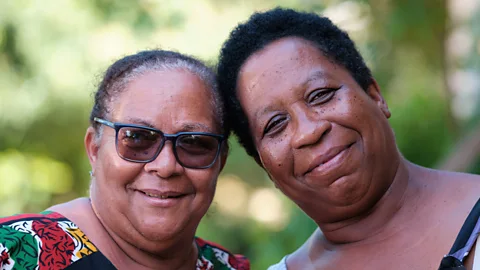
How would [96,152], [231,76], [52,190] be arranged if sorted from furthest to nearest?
1. [52,190]
2. [231,76]
3. [96,152]

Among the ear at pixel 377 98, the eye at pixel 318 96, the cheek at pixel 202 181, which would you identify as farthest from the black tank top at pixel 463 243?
the cheek at pixel 202 181

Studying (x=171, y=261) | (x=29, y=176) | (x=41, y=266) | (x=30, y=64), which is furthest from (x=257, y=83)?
(x=29, y=176)

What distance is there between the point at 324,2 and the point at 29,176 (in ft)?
12.9

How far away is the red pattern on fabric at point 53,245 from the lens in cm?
226

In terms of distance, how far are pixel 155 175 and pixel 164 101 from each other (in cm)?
32

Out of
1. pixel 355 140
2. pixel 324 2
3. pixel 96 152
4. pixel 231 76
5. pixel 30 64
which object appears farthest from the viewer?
pixel 30 64

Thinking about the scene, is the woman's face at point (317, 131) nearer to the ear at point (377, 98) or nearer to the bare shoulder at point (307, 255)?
the ear at point (377, 98)

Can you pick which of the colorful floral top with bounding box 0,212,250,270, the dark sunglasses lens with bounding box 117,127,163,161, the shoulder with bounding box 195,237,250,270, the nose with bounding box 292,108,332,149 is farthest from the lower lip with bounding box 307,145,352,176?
the colorful floral top with bounding box 0,212,250,270

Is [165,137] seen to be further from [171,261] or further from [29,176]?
[29,176]

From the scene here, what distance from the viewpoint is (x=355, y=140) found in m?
2.51

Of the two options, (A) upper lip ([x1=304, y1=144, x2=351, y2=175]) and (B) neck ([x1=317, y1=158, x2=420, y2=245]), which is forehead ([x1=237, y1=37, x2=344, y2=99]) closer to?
(A) upper lip ([x1=304, y1=144, x2=351, y2=175])

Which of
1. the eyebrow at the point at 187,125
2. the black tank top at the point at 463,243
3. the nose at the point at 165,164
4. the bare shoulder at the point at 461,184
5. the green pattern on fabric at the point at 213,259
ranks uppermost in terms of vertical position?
the eyebrow at the point at 187,125

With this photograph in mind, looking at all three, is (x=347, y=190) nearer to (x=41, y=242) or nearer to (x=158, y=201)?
(x=158, y=201)

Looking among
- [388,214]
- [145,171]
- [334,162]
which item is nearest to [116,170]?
[145,171]
